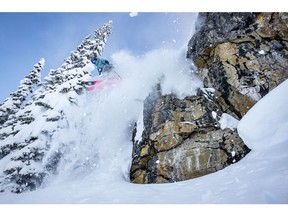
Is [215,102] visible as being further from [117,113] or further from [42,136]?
[42,136]

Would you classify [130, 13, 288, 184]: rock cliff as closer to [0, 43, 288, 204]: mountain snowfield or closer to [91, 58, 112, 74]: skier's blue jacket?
[0, 43, 288, 204]: mountain snowfield

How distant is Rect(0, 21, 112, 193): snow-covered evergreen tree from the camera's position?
7.43 metres

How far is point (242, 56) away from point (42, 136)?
23.0 ft

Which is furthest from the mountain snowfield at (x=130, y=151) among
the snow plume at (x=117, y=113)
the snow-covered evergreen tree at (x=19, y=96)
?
the snow-covered evergreen tree at (x=19, y=96)

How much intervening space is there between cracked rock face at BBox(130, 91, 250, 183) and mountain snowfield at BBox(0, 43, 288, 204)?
1.32ft

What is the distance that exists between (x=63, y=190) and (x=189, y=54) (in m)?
6.22

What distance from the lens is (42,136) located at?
8023 millimetres

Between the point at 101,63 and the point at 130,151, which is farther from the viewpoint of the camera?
the point at 101,63

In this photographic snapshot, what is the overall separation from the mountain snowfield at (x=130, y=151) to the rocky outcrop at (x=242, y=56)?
549 mm

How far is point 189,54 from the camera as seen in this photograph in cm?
877

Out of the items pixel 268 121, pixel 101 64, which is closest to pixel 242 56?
pixel 268 121
